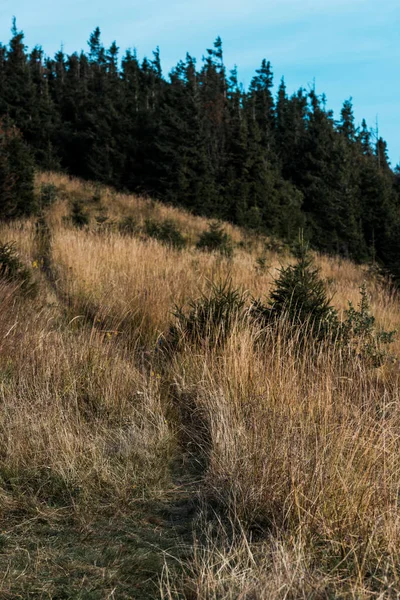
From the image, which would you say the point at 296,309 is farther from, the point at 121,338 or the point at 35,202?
the point at 35,202

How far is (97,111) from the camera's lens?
31047 millimetres

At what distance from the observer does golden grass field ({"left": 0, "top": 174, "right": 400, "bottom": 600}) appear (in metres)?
1.98

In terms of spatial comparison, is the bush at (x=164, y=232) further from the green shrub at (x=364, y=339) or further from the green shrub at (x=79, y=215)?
the green shrub at (x=364, y=339)

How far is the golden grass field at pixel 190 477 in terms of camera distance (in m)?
1.98

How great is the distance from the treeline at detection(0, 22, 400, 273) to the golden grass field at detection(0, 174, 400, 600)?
1671 centimetres

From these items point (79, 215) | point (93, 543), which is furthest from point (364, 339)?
point (79, 215)

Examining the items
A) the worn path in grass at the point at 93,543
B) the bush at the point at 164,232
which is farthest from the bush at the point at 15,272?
the bush at the point at 164,232

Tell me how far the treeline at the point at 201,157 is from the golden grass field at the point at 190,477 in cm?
1671

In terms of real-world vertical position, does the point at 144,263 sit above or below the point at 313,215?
below

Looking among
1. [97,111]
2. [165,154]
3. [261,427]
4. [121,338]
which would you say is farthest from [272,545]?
[97,111]

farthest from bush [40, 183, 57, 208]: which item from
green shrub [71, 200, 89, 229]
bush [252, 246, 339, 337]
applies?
bush [252, 246, 339, 337]

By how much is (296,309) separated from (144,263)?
11.7ft

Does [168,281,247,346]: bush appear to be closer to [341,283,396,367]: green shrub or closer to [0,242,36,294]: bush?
[341,283,396,367]: green shrub

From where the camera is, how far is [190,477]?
9.62 feet
